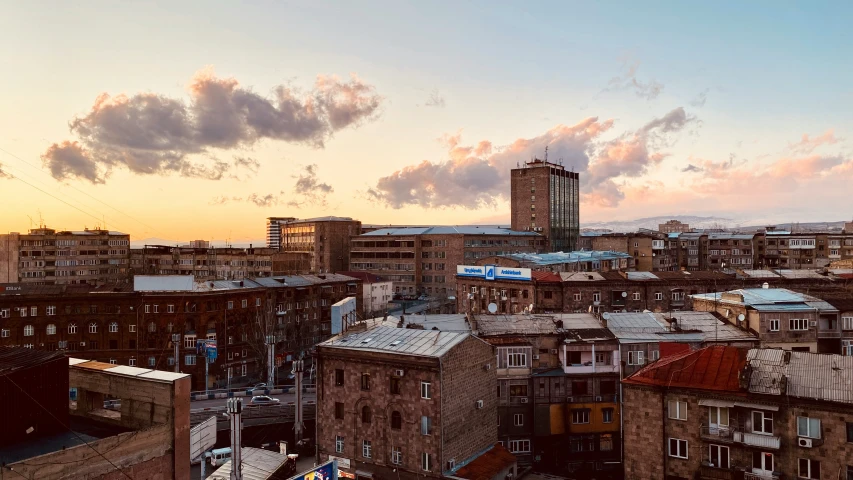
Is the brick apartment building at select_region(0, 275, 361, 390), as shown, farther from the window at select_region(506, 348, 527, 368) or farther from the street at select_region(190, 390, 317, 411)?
the window at select_region(506, 348, 527, 368)

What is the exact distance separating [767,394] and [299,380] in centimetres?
3347

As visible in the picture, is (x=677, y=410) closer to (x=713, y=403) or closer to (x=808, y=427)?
(x=713, y=403)

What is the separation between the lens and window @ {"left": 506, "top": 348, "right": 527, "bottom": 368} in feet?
152

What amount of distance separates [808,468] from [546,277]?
42252 mm

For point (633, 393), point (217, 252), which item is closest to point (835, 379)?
point (633, 393)

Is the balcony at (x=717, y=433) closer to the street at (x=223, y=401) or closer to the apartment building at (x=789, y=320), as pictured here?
the apartment building at (x=789, y=320)

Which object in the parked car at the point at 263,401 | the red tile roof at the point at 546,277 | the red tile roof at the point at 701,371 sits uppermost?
the red tile roof at the point at 546,277

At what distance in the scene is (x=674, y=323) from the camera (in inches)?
1924

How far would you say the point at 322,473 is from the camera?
1106 inches

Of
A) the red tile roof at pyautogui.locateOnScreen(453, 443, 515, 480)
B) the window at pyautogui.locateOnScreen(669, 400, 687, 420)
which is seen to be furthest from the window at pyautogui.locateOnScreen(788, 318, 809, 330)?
the red tile roof at pyautogui.locateOnScreen(453, 443, 515, 480)

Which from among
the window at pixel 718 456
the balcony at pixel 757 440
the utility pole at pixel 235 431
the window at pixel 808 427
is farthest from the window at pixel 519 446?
the utility pole at pixel 235 431

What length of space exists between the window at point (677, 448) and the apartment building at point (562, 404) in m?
12.0

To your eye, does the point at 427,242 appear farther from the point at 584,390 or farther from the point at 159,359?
the point at 584,390

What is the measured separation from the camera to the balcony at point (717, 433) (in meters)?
32.7
